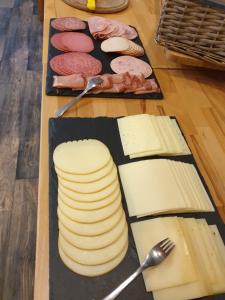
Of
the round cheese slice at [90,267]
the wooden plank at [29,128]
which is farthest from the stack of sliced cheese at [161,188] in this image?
the wooden plank at [29,128]

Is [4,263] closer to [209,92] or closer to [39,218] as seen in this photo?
[39,218]

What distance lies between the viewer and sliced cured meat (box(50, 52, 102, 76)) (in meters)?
1.00

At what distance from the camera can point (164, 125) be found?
2.81 feet

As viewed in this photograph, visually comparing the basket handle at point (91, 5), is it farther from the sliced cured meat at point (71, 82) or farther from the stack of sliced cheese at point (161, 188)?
the stack of sliced cheese at point (161, 188)

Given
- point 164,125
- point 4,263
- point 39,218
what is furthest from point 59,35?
point 4,263

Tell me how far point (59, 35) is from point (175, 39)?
486mm

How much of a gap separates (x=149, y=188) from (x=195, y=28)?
0.51 meters

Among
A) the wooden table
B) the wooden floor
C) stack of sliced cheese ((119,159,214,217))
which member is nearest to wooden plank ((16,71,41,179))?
the wooden floor

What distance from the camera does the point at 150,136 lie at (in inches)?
31.4

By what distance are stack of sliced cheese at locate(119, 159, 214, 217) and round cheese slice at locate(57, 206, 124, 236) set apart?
2.7 inches

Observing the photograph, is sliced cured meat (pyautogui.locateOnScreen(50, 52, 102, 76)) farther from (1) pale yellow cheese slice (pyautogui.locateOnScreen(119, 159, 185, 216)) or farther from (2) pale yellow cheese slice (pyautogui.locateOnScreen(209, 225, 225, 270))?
(2) pale yellow cheese slice (pyautogui.locateOnScreen(209, 225, 225, 270))

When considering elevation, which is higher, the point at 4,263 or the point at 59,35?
the point at 59,35

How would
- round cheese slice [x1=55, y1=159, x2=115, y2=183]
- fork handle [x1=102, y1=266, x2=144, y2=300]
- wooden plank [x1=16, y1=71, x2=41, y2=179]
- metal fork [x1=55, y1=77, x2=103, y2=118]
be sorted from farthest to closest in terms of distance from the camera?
wooden plank [x1=16, y1=71, x2=41, y2=179], metal fork [x1=55, y1=77, x2=103, y2=118], round cheese slice [x1=55, y1=159, x2=115, y2=183], fork handle [x1=102, y1=266, x2=144, y2=300]

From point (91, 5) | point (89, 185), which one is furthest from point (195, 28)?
point (91, 5)
